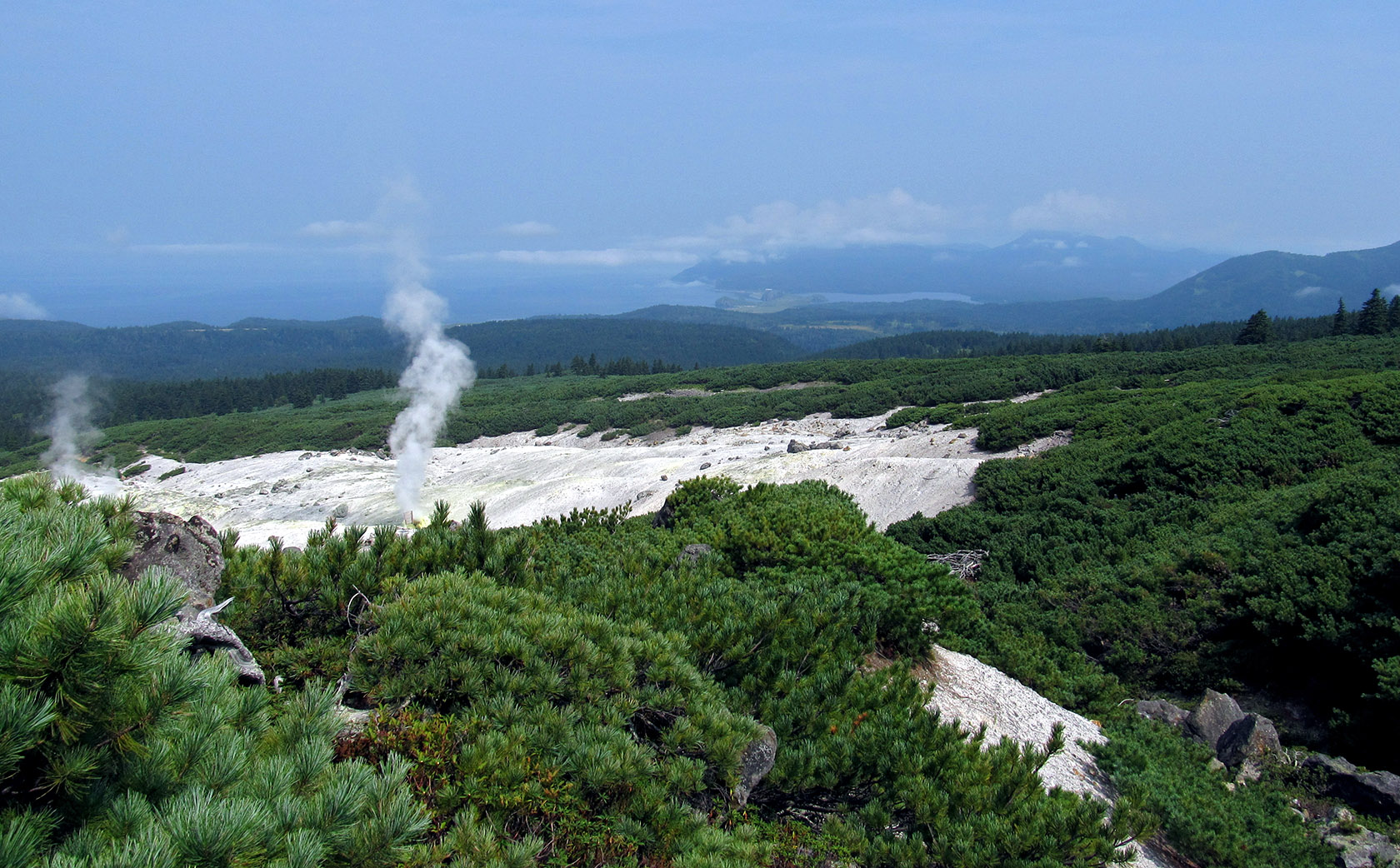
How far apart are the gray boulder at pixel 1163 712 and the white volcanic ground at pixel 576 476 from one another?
30.8 ft

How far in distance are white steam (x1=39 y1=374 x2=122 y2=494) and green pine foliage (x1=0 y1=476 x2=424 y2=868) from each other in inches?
1024

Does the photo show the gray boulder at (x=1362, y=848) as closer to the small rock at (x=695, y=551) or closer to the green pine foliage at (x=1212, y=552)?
the green pine foliage at (x=1212, y=552)

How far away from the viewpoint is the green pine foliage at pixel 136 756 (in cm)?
227

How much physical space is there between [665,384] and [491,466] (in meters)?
33.0

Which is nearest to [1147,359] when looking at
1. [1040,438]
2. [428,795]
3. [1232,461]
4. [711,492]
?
[1040,438]

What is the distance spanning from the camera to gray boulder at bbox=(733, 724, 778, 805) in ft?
16.9

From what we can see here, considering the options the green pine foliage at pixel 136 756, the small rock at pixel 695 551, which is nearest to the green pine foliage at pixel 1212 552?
the small rock at pixel 695 551

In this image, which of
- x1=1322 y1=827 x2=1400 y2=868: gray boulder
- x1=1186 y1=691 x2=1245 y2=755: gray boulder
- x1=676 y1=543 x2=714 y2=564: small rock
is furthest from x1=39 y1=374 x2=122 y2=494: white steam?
x1=1322 y1=827 x2=1400 y2=868: gray boulder

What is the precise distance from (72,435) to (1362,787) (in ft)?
279

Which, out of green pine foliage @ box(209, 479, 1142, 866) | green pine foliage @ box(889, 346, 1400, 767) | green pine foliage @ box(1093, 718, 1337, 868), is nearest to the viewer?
green pine foliage @ box(209, 479, 1142, 866)

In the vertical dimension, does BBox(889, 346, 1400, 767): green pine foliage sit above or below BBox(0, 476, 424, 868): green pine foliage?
below

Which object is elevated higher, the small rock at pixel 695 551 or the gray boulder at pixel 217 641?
the gray boulder at pixel 217 641

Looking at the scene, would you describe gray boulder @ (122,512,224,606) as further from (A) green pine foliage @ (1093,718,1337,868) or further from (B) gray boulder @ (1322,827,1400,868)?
(B) gray boulder @ (1322,827,1400,868)

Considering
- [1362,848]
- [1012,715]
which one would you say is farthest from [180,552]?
[1362,848]
